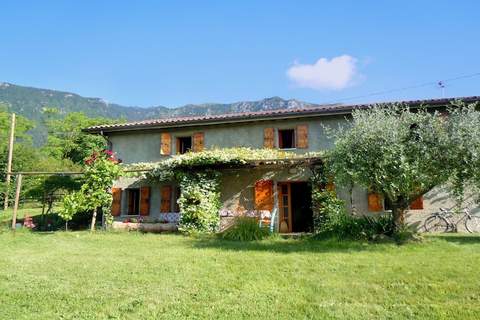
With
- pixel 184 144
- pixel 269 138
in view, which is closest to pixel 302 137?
pixel 269 138

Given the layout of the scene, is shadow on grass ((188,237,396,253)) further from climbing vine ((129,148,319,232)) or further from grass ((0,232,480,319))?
climbing vine ((129,148,319,232))

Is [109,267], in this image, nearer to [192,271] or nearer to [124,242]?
[192,271]

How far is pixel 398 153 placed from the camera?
8.74 meters

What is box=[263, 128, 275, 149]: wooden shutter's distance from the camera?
14.8 meters

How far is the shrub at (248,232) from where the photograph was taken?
11297 millimetres

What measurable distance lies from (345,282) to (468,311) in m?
1.75

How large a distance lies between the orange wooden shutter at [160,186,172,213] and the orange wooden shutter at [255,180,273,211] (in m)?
3.57

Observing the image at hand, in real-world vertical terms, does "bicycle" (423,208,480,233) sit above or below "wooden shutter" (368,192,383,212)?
below

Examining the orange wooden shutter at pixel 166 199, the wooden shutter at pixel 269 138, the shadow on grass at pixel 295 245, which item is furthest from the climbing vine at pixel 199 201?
the wooden shutter at pixel 269 138

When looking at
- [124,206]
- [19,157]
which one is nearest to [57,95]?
[19,157]

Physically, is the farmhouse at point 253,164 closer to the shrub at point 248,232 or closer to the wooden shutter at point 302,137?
the wooden shutter at point 302,137

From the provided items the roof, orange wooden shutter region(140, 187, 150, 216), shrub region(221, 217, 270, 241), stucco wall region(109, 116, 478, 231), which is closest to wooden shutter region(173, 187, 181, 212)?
stucco wall region(109, 116, 478, 231)

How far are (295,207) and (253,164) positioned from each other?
3.31 meters

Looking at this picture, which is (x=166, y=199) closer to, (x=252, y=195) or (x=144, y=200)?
(x=144, y=200)
